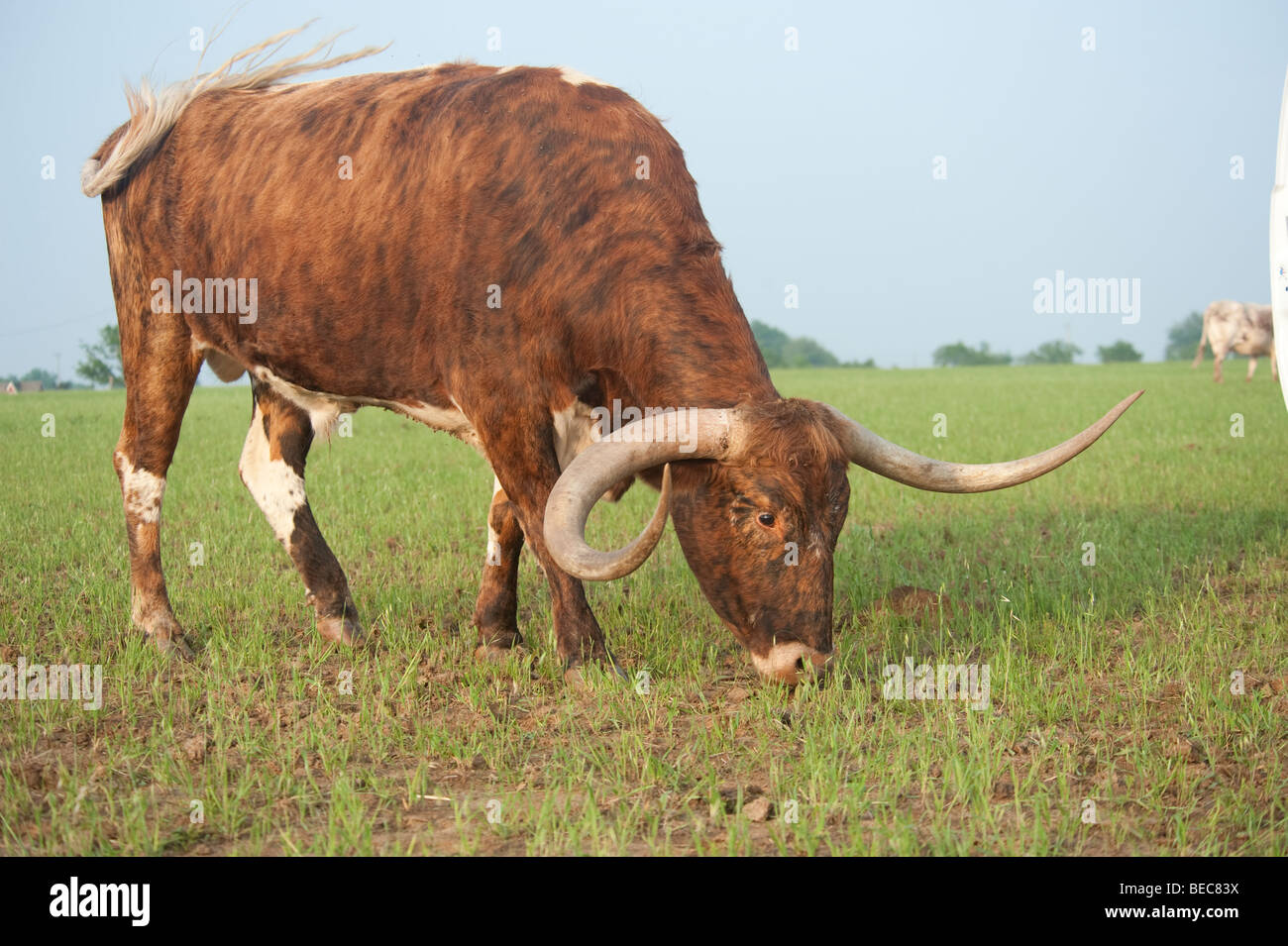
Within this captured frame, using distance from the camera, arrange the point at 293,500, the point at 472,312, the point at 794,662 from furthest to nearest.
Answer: the point at 293,500 < the point at 472,312 < the point at 794,662

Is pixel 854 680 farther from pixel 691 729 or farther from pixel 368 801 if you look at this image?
pixel 368 801

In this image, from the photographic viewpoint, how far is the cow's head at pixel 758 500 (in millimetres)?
4535

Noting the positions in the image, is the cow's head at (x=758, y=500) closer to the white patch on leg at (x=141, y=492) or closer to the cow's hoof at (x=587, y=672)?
the cow's hoof at (x=587, y=672)

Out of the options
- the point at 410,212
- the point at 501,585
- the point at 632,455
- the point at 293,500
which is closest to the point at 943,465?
the point at 632,455

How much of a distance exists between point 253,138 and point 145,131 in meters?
0.70

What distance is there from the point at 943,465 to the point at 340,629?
3.20 metres

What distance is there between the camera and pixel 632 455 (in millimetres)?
4555

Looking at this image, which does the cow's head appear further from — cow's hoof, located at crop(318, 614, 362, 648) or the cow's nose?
cow's hoof, located at crop(318, 614, 362, 648)

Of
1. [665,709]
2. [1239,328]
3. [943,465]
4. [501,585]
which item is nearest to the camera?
[665,709]

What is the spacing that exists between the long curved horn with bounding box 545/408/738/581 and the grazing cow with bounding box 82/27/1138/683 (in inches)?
0.5

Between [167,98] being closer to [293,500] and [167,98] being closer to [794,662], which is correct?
[293,500]

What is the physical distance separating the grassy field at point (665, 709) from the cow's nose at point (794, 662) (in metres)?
0.12

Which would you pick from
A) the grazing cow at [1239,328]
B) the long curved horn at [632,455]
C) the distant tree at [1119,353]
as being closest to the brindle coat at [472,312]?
the long curved horn at [632,455]

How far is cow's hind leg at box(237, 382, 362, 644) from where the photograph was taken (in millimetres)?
6219
